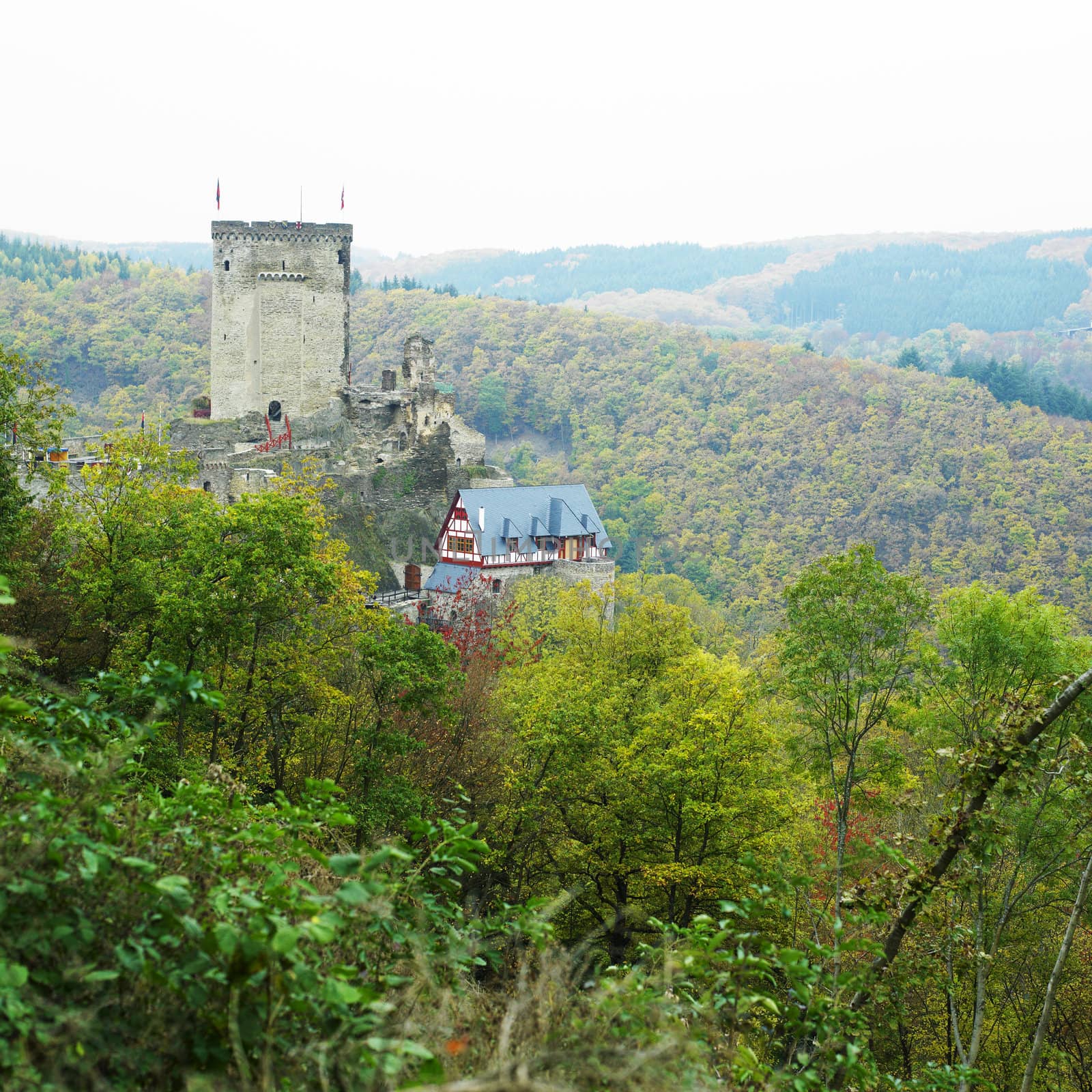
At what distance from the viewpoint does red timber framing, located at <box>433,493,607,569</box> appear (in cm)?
3888

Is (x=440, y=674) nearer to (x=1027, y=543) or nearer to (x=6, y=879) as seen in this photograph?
(x=6, y=879)

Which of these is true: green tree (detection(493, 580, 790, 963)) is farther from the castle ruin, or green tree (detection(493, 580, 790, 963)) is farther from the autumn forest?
the castle ruin

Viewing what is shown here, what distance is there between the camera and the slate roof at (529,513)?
39219 mm

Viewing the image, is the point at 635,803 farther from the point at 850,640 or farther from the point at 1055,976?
the point at 1055,976

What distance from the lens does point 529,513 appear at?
40844mm

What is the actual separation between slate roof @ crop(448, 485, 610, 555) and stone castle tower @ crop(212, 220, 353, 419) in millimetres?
8432

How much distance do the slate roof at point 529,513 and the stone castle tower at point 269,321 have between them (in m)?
8.43

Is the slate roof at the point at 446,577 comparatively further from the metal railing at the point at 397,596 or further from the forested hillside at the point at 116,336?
the forested hillside at the point at 116,336

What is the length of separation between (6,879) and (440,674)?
13.2 metres

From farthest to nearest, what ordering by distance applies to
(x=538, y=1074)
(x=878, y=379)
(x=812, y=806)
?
(x=878, y=379) < (x=812, y=806) < (x=538, y=1074)

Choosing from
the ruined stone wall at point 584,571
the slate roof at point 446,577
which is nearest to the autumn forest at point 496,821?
the slate roof at point 446,577

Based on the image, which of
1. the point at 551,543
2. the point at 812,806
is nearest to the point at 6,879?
the point at 812,806

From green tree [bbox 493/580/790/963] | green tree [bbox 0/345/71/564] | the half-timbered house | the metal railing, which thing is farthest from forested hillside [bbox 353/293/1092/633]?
green tree [bbox 0/345/71/564]

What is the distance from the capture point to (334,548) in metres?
21.4
